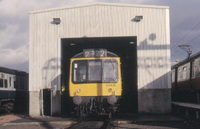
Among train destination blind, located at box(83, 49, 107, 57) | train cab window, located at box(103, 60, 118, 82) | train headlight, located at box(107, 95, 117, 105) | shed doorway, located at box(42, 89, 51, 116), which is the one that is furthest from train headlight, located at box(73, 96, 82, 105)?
shed doorway, located at box(42, 89, 51, 116)

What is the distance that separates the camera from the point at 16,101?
2095 centimetres

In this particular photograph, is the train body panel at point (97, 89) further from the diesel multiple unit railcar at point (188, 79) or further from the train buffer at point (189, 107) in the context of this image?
the diesel multiple unit railcar at point (188, 79)

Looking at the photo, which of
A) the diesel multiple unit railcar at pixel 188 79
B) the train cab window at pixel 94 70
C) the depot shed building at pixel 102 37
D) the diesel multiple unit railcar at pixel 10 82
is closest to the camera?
the train cab window at pixel 94 70

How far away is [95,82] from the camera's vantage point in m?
13.1

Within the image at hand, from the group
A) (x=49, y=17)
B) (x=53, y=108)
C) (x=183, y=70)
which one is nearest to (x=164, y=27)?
(x=183, y=70)

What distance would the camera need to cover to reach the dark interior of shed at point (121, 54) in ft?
58.1

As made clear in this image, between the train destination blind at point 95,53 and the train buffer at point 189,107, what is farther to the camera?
the train destination blind at point 95,53

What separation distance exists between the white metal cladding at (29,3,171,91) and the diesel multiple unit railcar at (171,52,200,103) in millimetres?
1391

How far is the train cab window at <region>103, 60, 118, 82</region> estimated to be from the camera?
13219mm

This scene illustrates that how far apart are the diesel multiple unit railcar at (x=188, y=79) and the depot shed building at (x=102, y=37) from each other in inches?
54.4

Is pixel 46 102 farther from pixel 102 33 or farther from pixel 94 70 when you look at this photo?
pixel 102 33

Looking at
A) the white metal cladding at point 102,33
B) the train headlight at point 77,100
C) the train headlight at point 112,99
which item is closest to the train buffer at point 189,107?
the white metal cladding at point 102,33

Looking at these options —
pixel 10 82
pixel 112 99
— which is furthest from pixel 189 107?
pixel 10 82

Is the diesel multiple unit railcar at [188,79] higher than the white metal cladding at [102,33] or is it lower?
lower
